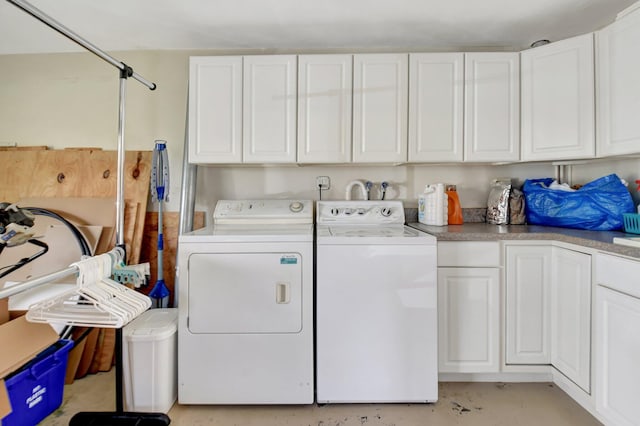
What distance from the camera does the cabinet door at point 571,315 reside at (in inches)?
63.8

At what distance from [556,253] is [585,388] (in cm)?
71

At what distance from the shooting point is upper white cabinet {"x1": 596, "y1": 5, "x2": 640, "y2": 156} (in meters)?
1.64

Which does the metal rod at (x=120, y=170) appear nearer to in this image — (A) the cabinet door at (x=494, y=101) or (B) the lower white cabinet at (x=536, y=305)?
(A) the cabinet door at (x=494, y=101)

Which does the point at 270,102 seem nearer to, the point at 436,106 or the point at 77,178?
the point at 436,106

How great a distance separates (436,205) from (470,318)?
77 cm

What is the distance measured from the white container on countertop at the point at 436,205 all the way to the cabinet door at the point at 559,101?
593mm

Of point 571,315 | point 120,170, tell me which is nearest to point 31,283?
point 120,170

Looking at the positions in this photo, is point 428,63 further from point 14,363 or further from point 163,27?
point 14,363

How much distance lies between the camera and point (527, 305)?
186 cm

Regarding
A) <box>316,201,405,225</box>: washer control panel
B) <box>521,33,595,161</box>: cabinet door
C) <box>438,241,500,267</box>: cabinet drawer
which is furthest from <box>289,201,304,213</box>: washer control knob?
<box>521,33,595,161</box>: cabinet door

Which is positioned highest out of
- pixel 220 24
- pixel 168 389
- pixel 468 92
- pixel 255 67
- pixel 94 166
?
pixel 220 24

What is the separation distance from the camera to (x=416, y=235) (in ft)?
5.66

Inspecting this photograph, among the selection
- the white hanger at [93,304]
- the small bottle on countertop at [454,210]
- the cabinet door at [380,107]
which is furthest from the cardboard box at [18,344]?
the small bottle on countertop at [454,210]

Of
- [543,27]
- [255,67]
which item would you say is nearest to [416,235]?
[255,67]
